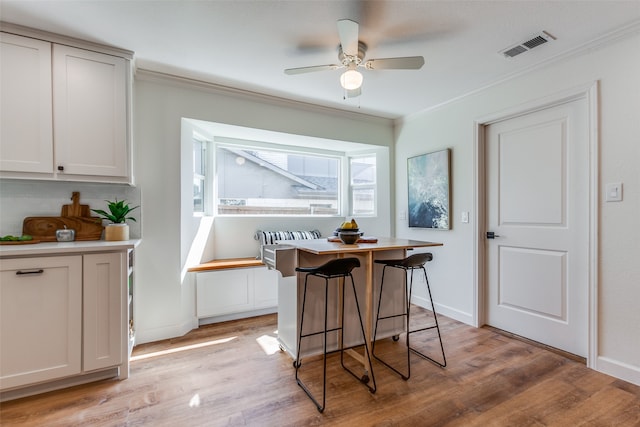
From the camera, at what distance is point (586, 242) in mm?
2346

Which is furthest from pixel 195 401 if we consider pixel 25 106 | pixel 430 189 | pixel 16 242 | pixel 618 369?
pixel 430 189

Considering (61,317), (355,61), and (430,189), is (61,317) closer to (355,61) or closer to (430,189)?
(355,61)

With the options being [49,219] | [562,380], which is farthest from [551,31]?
[49,219]

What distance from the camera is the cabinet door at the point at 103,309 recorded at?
2.00m

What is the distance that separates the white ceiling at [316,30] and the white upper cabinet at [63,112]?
0.16 meters

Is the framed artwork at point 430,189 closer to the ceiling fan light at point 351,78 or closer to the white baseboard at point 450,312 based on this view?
the white baseboard at point 450,312

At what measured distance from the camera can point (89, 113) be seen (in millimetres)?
2283

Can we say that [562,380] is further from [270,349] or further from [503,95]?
[503,95]

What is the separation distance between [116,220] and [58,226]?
44 centimetres

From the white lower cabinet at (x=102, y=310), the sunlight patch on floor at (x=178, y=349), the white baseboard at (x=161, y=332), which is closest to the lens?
the white lower cabinet at (x=102, y=310)

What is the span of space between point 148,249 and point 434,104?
3.51 meters

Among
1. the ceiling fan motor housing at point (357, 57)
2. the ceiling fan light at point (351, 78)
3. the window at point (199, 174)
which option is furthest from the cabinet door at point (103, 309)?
the ceiling fan motor housing at point (357, 57)

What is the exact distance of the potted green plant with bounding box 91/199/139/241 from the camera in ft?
7.73

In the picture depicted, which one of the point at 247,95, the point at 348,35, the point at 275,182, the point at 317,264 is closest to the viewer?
the point at 348,35
